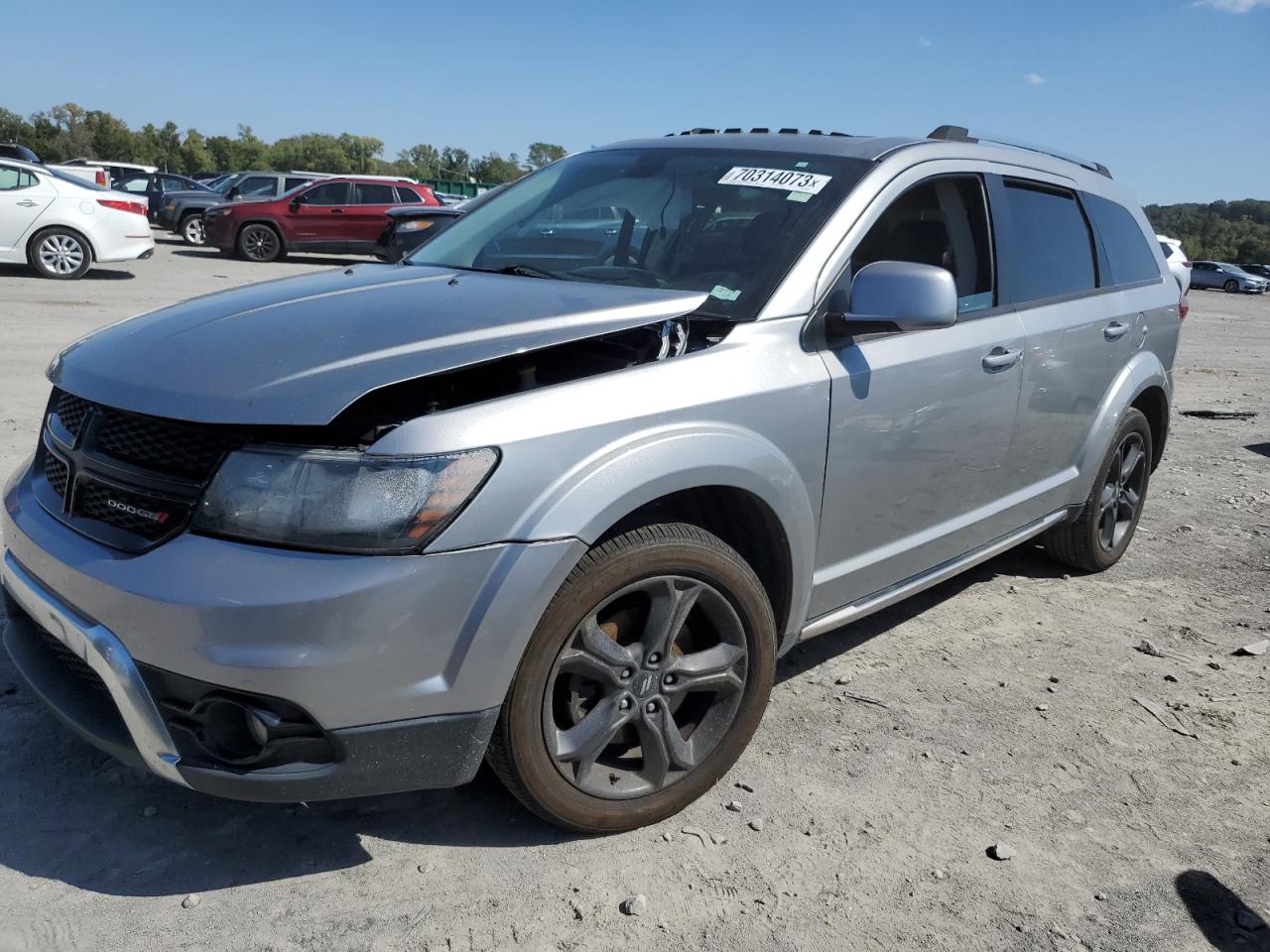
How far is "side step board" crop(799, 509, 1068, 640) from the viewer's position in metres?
3.19

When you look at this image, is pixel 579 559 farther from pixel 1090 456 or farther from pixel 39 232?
pixel 39 232

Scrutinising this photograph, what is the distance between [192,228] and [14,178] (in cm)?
881

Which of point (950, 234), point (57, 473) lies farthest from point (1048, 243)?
point (57, 473)

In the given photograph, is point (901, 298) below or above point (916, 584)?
above

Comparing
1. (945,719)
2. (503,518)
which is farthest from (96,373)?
(945,719)

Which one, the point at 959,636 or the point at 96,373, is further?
the point at 959,636

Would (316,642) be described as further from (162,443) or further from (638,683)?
(638,683)

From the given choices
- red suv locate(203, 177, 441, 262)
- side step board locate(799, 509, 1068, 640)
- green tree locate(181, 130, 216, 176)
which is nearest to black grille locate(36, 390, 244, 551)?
side step board locate(799, 509, 1068, 640)

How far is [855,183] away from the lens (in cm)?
317

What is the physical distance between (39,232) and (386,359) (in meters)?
13.4

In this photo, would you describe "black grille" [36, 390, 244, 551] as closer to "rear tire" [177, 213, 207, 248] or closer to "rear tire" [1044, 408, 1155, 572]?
"rear tire" [1044, 408, 1155, 572]

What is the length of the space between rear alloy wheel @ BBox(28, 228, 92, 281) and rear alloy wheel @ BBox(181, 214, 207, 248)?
27.3ft

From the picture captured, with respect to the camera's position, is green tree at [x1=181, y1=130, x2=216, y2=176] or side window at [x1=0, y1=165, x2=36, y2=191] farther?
green tree at [x1=181, y1=130, x2=216, y2=176]

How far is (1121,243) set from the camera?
4.73 m
